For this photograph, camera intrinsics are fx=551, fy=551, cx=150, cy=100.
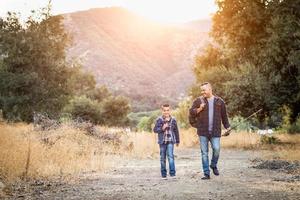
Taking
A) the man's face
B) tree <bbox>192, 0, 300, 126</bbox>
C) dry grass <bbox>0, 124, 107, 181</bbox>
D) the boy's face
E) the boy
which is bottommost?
dry grass <bbox>0, 124, 107, 181</bbox>

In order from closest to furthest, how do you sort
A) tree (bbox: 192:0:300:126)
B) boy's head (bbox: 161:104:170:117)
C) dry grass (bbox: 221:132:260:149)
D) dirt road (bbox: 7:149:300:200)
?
dirt road (bbox: 7:149:300:200) → boy's head (bbox: 161:104:170:117) → tree (bbox: 192:0:300:126) → dry grass (bbox: 221:132:260:149)

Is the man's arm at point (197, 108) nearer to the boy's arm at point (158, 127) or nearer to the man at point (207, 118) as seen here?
the man at point (207, 118)

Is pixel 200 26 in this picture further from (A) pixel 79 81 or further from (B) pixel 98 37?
(A) pixel 79 81

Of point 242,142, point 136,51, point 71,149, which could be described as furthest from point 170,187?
point 136,51

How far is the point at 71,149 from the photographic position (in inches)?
722

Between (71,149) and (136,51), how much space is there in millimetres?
121095

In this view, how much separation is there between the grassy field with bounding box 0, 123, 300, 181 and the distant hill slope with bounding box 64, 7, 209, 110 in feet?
250

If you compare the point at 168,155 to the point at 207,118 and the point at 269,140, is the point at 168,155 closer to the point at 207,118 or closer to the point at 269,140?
the point at 207,118

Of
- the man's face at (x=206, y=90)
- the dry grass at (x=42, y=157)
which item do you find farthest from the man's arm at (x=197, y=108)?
the dry grass at (x=42, y=157)

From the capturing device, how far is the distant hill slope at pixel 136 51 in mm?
117375

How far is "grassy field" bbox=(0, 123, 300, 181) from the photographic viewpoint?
1337 centimetres

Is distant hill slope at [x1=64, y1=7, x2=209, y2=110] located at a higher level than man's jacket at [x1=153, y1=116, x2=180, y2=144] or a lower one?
higher

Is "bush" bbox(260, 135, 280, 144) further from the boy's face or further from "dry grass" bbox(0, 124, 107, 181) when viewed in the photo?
the boy's face

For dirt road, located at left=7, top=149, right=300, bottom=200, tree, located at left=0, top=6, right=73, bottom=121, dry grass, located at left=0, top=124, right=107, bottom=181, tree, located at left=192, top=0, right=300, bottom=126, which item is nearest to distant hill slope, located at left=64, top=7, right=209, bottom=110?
tree, located at left=0, top=6, right=73, bottom=121
